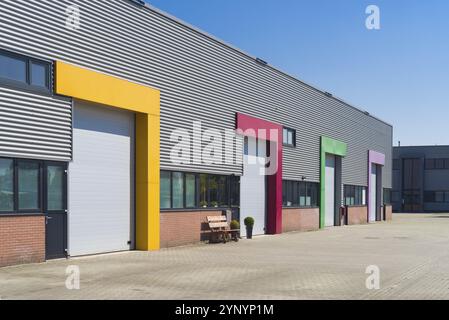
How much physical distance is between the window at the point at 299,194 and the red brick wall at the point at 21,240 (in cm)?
1622

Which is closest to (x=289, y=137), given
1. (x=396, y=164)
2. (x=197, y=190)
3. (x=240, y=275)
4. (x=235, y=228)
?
(x=235, y=228)

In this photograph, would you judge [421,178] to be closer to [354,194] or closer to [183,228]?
[354,194]

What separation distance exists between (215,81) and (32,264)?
11062mm

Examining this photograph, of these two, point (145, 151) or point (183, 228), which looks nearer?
point (145, 151)

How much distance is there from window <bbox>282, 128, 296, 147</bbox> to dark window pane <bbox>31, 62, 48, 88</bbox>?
16.0m

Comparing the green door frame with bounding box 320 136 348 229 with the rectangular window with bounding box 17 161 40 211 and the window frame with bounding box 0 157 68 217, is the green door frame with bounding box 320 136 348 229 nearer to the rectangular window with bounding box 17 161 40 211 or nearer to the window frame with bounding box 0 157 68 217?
the window frame with bounding box 0 157 68 217

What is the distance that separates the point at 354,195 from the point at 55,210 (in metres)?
28.7

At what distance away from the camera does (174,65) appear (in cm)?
2067

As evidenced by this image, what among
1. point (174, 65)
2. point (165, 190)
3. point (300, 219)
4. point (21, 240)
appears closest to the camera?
point (21, 240)

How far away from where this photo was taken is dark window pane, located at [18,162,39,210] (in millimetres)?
14617

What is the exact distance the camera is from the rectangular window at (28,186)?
1459cm

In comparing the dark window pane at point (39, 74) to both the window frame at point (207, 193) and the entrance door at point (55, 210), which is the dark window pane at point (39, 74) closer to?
the entrance door at point (55, 210)
